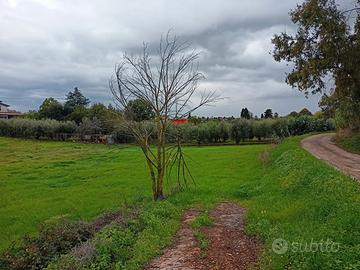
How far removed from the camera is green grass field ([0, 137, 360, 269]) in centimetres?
790

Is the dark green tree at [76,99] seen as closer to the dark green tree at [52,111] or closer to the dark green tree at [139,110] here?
the dark green tree at [52,111]

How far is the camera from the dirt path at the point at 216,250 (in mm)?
8113

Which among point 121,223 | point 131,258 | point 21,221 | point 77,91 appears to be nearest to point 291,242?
point 131,258

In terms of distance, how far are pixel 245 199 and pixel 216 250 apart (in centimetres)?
758

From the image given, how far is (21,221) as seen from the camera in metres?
16.8

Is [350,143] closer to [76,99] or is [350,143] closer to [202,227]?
[202,227]

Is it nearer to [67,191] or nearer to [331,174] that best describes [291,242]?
[331,174]

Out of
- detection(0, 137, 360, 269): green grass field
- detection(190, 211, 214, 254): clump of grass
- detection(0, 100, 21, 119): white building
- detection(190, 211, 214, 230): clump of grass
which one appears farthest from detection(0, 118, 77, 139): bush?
detection(190, 211, 214, 230): clump of grass

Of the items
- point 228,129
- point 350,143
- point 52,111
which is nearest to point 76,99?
point 52,111

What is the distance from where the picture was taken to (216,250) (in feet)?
29.8

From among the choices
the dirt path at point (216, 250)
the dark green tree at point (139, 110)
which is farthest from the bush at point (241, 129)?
the dirt path at point (216, 250)

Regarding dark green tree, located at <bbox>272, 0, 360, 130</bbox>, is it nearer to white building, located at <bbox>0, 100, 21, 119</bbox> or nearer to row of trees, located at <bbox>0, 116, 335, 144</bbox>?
row of trees, located at <bbox>0, 116, 335, 144</bbox>

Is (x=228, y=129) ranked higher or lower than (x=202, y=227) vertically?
higher

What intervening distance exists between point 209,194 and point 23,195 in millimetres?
11923
